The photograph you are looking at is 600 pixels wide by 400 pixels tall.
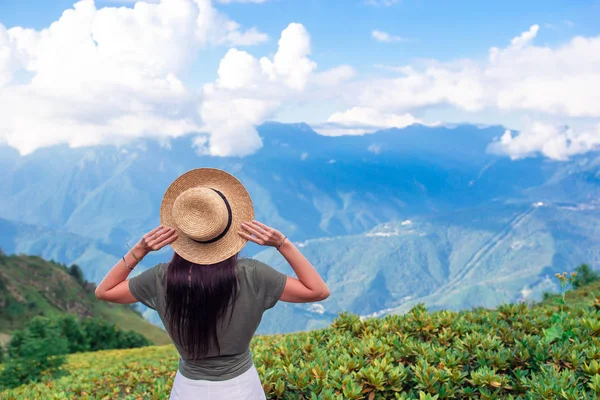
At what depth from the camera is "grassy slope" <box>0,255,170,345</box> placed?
275ft

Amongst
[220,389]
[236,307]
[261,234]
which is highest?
[261,234]

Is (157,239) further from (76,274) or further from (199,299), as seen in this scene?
(76,274)

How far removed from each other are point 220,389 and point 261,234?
1.38m

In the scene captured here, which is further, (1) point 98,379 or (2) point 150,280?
(1) point 98,379

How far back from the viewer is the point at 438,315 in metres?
8.01

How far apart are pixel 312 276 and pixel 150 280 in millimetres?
1395

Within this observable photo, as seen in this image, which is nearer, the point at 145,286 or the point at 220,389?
the point at 220,389

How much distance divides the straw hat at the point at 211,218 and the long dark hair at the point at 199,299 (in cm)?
12

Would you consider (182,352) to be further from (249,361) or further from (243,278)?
(243,278)

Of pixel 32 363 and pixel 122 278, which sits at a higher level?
pixel 122 278

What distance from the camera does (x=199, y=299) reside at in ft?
13.6

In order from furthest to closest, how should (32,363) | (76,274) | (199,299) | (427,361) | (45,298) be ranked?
(76,274) < (45,298) < (32,363) < (427,361) < (199,299)

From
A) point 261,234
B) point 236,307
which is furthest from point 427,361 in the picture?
point 261,234

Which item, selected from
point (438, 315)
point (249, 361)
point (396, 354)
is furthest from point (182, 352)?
point (438, 315)
